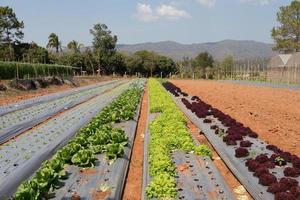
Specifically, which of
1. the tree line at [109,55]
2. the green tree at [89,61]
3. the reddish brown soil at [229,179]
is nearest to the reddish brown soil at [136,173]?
the reddish brown soil at [229,179]

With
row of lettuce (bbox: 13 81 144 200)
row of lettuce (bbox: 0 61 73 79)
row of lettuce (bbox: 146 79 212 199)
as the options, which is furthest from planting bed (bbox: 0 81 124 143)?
row of lettuce (bbox: 0 61 73 79)

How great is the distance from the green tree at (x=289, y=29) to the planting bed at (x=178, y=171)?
197 ft

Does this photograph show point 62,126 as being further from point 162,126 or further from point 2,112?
point 2,112

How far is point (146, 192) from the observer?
633 centimetres

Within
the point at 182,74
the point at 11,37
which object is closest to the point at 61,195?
the point at 11,37

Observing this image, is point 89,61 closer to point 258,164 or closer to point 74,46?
point 74,46

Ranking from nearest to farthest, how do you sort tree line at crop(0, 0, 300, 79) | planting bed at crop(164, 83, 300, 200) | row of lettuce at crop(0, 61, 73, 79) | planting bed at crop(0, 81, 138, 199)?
planting bed at crop(164, 83, 300, 200) → planting bed at crop(0, 81, 138, 199) → row of lettuce at crop(0, 61, 73, 79) → tree line at crop(0, 0, 300, 79)

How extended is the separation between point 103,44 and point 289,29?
33.9 meters

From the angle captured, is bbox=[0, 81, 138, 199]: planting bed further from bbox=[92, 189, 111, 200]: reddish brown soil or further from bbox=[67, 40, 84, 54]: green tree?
bbox=[67, 40, 84, 54]: green tree

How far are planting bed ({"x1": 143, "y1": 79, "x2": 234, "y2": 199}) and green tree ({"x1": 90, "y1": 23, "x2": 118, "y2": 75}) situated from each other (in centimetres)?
6693

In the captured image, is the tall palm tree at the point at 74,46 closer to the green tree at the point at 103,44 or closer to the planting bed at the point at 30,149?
the green tree at the point at 103,44

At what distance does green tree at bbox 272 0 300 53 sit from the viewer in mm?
65375

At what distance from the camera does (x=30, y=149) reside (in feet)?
32.1

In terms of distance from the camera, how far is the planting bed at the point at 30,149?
24.3 ft
